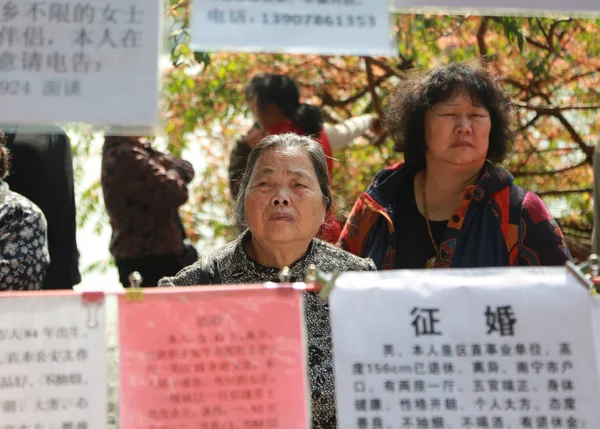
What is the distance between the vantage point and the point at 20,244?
2549 mm

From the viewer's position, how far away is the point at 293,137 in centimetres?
250

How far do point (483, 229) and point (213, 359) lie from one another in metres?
1.35

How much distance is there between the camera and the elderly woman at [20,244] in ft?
8.22

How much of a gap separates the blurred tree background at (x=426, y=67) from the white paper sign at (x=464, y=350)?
10.9ft

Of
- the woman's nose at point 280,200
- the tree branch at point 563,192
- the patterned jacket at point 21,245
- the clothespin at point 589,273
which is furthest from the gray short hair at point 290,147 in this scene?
the tree branch at point 563,192

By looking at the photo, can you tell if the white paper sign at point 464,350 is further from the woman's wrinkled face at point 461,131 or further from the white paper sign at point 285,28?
the woman's wrinkled face at point 461,131

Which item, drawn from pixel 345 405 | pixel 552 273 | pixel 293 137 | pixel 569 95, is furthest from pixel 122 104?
pixel 569 95

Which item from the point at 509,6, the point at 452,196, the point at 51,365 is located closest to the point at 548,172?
the point at 452,196

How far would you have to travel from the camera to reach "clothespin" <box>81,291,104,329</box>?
154cm

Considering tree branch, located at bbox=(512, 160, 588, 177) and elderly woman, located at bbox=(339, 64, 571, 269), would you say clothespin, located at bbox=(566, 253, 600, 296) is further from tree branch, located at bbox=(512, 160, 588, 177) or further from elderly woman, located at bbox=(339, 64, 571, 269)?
tree branch, located at bbox=(512, 160, 588, 177)

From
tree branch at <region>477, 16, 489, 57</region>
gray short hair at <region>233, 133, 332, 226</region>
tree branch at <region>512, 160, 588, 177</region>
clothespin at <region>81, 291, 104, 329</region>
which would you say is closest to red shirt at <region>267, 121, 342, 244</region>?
gray short hair at <region>233, 133, 332, 226</region>

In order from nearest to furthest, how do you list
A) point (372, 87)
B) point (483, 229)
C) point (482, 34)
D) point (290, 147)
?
point (290, 147) → point (483, 229) → point (482, 34) → point (372, 87)

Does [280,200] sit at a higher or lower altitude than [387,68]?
lower

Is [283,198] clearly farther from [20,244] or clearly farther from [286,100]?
[286,100]
